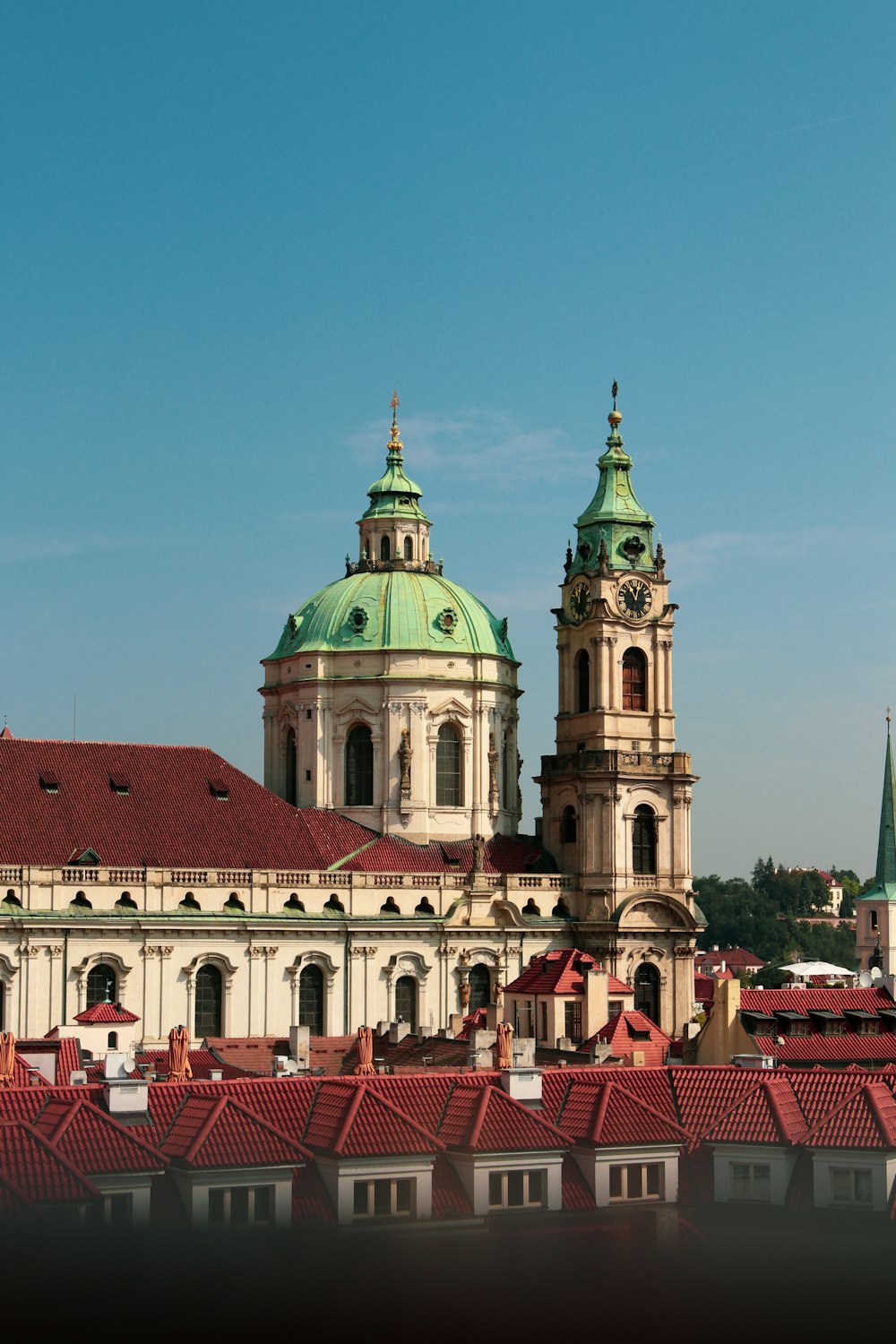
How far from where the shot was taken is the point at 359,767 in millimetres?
99438

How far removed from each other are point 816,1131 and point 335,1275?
48.6ft

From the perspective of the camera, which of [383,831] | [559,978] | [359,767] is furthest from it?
[359,767]

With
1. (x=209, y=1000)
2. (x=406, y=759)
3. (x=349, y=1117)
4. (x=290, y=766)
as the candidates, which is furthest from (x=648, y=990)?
(x=349, y=1117)

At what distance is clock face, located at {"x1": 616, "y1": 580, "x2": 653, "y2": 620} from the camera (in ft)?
326

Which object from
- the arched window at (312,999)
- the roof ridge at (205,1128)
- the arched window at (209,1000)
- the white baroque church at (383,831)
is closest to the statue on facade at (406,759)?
the white baroque church at (383,831)

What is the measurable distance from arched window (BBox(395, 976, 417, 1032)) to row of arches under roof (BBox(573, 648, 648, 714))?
55.4 feet

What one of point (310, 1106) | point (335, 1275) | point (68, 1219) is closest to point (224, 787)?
point (310, 1106)

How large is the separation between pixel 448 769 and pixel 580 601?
10.8 metres

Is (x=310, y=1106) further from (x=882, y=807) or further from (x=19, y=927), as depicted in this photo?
(x=882, y=807)

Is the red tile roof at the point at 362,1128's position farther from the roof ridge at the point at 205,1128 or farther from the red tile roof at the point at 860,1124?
the red tile roof at the point at 860,1124

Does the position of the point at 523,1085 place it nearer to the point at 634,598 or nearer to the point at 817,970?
the point at 634,598

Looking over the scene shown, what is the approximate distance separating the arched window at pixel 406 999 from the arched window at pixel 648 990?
11.3 meters

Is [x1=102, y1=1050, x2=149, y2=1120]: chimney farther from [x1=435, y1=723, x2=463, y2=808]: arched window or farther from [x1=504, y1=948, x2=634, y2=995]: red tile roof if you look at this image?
[x1=435, y1=723, x2=463, y2=808]: arched window

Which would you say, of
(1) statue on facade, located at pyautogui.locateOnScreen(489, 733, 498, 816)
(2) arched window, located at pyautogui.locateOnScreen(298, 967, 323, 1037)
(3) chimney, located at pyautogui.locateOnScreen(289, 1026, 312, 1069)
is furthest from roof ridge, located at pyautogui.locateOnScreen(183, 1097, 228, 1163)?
(1) statue on facade, located at pyautogui.locateOnScreen(489, 733, 498, 816)
